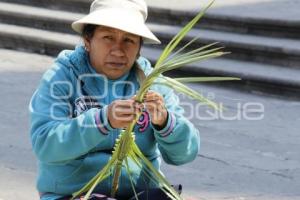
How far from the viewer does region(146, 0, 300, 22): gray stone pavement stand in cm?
896

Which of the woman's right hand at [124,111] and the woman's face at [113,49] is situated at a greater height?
the woman's face at [113,49]

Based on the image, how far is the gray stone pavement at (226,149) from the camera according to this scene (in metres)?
5.25

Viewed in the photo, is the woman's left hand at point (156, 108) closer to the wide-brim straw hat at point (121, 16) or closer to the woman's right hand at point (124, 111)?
the woman's right hand at point (124, 111)

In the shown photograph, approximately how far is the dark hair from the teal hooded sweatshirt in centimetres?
7

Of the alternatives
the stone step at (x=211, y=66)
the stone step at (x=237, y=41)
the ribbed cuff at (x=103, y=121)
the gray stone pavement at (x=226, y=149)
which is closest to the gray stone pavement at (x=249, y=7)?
the stone step at (x=237, y=41)

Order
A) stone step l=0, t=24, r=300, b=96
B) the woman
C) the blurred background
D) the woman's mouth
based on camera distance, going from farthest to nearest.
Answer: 1. stone step l=0, t=24, r=300, b=96
2. the blurred background
3. the woman's mouth
4. the woman

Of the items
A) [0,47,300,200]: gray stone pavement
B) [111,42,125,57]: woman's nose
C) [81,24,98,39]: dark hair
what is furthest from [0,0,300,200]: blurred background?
[111,42,125,57]: woman's nose

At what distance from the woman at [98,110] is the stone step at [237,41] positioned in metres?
4.92

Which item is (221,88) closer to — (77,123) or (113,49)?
(113,49)

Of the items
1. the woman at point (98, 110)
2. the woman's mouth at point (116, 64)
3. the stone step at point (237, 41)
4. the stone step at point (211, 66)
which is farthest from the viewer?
the stone step at point (237, 41)

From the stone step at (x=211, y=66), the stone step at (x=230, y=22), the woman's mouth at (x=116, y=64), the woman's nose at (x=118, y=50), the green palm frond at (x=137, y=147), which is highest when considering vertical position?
the stone step at (x=230, y=22)

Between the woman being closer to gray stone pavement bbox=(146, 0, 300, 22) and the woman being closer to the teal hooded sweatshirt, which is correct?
the teal hooded sweatshirt

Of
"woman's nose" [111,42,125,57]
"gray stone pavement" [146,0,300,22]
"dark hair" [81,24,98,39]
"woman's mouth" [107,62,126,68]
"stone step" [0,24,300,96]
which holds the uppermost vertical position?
"gray stone pavement" [146,0,300,22]

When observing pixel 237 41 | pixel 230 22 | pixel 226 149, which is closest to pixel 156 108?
pixel 226 149
